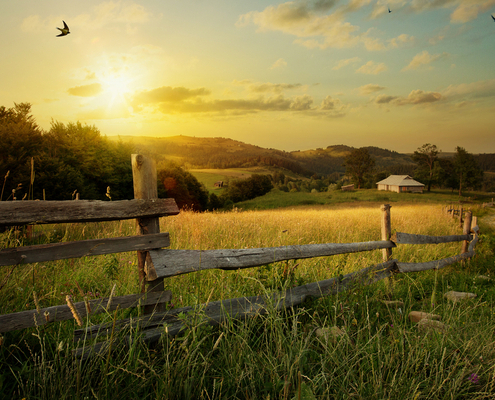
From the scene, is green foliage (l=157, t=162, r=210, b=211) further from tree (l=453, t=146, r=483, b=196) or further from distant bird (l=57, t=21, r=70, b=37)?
tree (l=453, t=146, r=483, b=196)

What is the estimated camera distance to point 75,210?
221 centimetres

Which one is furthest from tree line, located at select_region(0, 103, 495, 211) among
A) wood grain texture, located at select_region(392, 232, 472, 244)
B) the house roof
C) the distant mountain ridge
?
the house roof

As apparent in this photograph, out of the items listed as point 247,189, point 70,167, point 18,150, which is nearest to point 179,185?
point 70,167

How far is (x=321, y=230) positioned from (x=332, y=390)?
7706 mm

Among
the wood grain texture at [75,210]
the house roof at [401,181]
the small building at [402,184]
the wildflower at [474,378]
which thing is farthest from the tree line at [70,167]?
the house roof at [401,181]

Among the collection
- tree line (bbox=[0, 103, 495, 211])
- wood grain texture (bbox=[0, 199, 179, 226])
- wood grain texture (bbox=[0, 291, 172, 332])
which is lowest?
wood grain texture (bbox=[0, 291, 172, 332])

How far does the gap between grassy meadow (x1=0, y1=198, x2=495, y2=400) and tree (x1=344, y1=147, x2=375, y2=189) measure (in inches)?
2610

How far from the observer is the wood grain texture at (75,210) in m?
2.05

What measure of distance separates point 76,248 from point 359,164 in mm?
74757

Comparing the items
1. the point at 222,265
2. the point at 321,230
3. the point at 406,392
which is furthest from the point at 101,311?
the point at 321,230

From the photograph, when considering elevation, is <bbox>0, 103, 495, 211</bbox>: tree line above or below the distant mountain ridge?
below

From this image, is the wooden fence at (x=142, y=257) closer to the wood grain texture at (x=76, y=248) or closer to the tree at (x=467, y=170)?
the wood grain texture at (x=76, y=248)

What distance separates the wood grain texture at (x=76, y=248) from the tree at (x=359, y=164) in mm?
73593

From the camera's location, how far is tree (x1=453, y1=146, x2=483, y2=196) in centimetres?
4838
